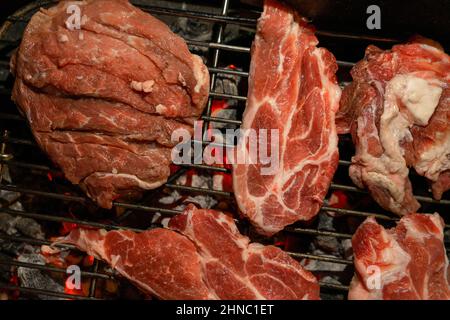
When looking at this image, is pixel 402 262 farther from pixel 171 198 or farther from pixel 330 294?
pixel 171 198

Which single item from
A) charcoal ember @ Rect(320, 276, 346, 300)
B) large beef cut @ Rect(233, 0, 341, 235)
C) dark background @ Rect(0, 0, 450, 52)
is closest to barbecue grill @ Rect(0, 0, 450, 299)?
charcoal ember @ Rect(320, 276, 346, 300)

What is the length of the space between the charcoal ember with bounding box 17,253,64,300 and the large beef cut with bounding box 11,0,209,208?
0.89m

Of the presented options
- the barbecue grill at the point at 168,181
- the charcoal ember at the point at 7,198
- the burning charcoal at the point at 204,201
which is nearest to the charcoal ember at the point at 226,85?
the barbecue grill at the point at 168,181

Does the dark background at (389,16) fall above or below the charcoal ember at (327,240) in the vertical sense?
above

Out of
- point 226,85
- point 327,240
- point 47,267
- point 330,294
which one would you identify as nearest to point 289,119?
point 226,85

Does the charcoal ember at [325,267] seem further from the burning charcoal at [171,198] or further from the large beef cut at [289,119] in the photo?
the burning charcoal at [171,198]

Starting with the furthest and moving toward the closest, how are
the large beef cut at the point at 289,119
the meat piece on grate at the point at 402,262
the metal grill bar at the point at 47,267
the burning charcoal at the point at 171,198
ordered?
the burning charcoal at the point at 171,198
the metal grill bar at the point at 47,267
the large beef cut at the point at 289,119
the meat piece on grate at the point at 402,262

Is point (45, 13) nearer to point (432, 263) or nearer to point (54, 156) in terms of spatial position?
point (54, 156)

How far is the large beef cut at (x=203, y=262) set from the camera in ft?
9.89

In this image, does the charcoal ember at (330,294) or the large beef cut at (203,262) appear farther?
the charcoal ember at (330,294)

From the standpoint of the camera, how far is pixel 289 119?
3170mm

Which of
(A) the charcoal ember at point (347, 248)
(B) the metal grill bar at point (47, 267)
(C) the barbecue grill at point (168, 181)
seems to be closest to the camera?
(B) the metal grill bar at point (47, 267)

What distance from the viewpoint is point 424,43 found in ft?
10.3
